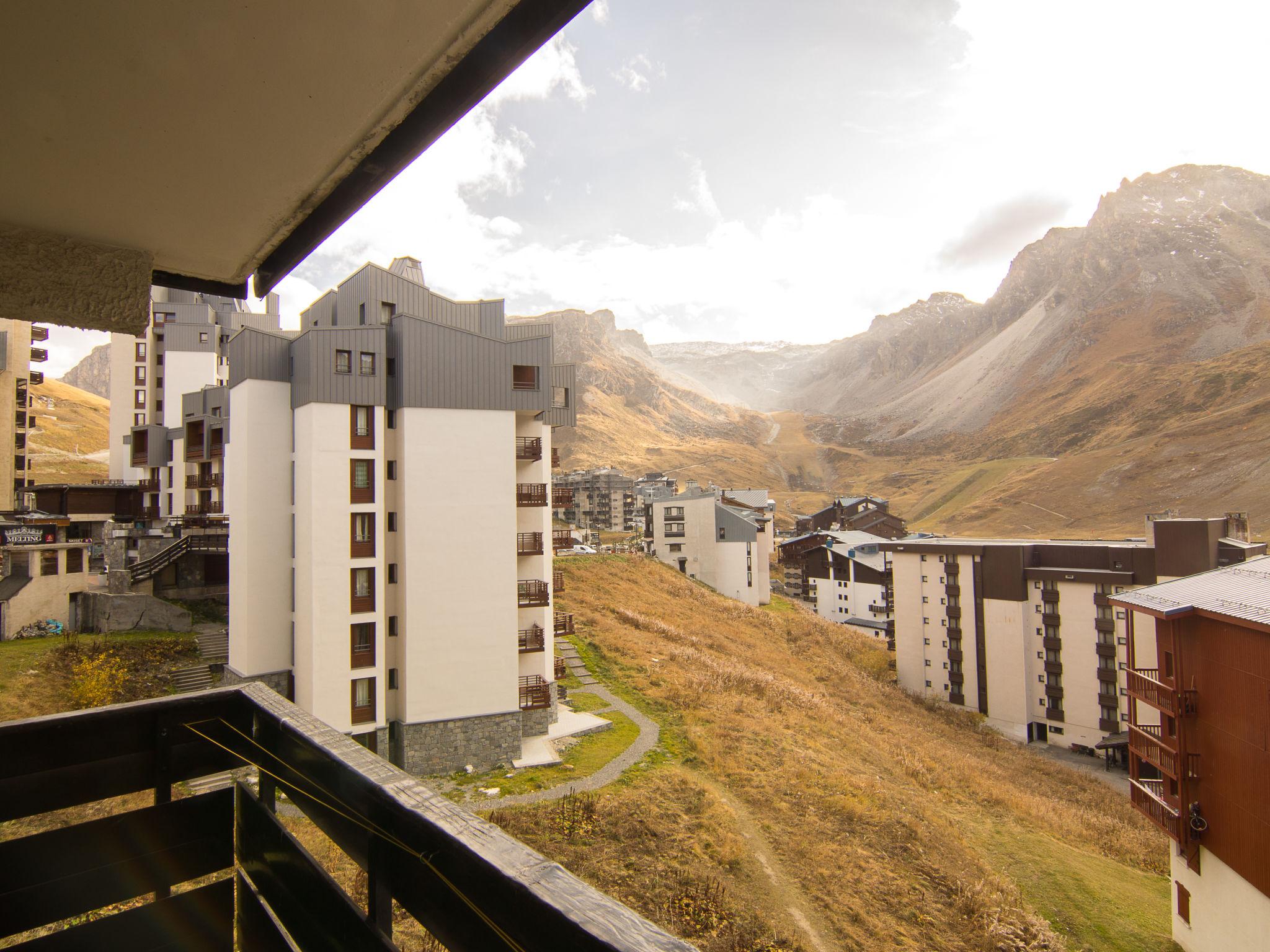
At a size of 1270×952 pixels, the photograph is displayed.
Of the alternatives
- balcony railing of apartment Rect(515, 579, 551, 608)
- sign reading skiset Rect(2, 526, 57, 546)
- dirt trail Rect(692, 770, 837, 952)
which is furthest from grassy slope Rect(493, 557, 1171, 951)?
A: sign reading skiset Rect(2, 526, 57, 546)

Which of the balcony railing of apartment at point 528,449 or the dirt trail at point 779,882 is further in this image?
the balcony railing of apartment at point 528,449

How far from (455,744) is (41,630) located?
22288 millimetres

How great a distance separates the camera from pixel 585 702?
90.5ft

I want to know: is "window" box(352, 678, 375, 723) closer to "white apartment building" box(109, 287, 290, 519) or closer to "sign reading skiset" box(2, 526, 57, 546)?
"sign reading skiset" box(2, 526, 57, 546)

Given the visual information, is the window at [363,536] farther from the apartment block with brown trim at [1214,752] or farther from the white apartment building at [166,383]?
the white apartment building at [166,383]

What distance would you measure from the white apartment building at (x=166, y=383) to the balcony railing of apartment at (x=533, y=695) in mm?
28056

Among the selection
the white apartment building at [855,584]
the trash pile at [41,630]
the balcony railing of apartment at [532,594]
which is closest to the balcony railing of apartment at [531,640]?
the balcony railing of apartment at [532,594]

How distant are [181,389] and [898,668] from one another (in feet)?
189

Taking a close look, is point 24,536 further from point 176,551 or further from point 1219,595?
point 1219,595

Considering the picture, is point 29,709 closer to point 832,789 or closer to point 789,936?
point 789,936

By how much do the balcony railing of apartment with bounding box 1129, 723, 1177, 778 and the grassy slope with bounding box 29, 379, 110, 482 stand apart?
298ft

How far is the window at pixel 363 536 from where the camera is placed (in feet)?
69.9

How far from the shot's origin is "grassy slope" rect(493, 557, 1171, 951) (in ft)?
45.0

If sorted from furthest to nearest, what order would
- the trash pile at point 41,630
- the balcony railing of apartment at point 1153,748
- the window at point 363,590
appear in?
the trash pile at point 41,630
the window at point 363,590
the balcony railing of apartment at point 1153,748
